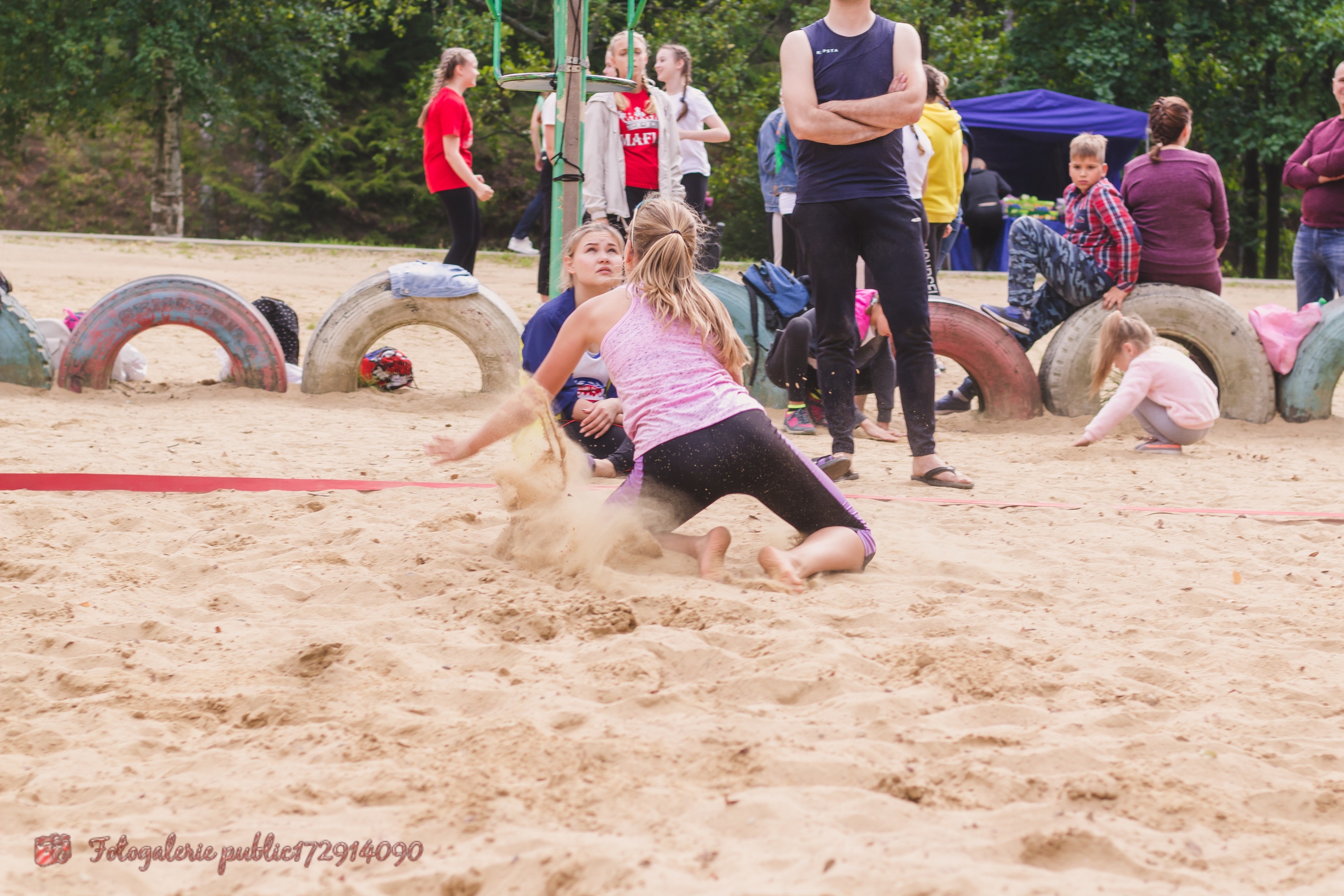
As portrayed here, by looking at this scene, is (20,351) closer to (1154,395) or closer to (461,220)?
(461,220)

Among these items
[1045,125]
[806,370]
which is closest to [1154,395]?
[806,370]

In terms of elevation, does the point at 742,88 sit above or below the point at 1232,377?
above

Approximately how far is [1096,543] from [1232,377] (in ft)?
10.9

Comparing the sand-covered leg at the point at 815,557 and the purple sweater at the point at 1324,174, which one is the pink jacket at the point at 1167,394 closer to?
the purple sweater at the point at 1324,174

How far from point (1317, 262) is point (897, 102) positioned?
3.93 meters

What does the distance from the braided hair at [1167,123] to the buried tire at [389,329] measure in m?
3.76

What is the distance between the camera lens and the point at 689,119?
8477 millimetres

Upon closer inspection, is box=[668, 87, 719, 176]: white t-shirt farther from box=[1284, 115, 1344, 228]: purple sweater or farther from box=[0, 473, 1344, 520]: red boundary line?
box=[0, 473, 1344, 520]: red boundary line

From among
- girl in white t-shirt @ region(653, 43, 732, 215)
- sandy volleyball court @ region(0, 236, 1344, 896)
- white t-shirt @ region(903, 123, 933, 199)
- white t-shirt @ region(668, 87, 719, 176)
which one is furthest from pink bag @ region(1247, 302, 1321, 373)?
white t-shirt @ region(668, 87, 719, 176)

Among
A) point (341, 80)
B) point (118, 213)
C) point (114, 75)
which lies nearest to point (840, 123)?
point (114, 75)

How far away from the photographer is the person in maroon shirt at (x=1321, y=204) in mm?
6641

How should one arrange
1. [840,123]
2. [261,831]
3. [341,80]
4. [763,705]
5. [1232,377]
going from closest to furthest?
[261,831] < [763,705] < [840,123] < [1232,377] < [341,80]

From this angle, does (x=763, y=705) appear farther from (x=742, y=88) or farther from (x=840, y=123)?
(x=742, y=88)

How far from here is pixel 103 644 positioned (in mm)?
2787
